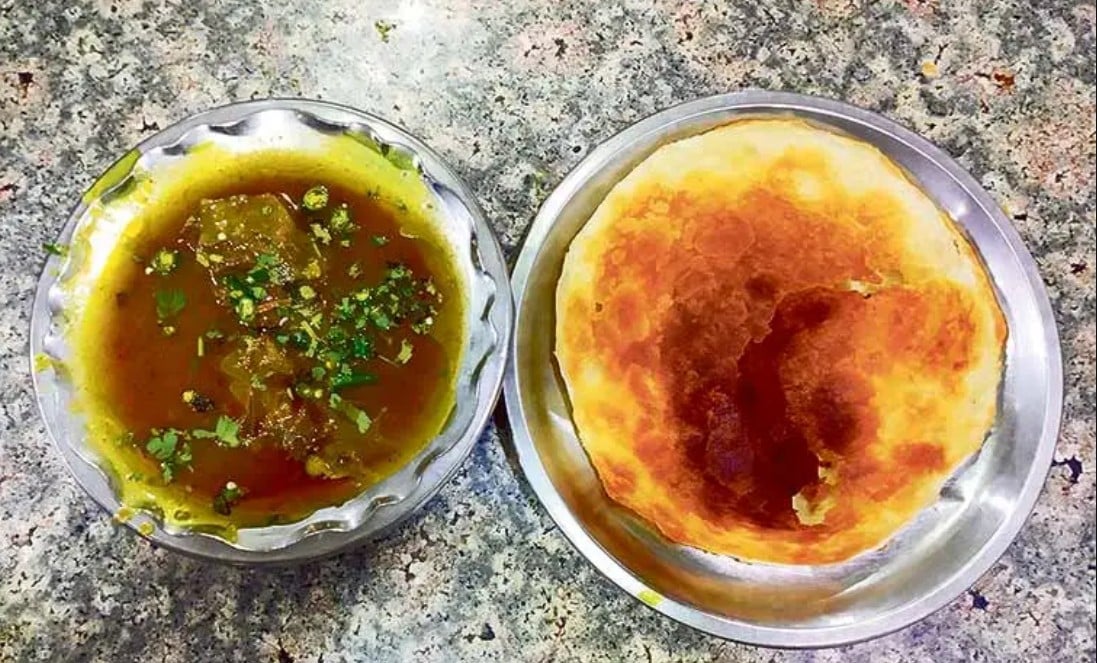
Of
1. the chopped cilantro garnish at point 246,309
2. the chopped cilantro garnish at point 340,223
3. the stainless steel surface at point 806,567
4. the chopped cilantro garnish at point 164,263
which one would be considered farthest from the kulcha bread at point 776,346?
the chopped cilantro garnish at point 164,263

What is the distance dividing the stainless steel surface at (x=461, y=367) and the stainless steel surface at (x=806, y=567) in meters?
0.10

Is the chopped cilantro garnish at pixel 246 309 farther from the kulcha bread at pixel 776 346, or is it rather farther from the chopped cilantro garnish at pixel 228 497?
the kulcha bread at pixel 776 346

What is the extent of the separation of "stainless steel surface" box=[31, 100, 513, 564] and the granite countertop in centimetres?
13

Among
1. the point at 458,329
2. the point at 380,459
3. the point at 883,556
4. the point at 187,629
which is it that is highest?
the point at 458,329

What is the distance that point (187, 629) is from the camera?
5.42 ft

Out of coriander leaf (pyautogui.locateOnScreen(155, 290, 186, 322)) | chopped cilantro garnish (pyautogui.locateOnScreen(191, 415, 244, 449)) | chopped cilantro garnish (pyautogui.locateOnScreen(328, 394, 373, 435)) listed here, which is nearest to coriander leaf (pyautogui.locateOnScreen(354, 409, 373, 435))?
chopped cilantro garnish (pyautogui.locateOnScreen(328, 394, 373, 435))

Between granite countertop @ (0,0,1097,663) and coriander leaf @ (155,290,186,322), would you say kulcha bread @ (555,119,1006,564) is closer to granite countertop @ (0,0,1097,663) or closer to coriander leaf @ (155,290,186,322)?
granite countertop @ (0,0,1097,663)

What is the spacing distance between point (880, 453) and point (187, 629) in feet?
3.20

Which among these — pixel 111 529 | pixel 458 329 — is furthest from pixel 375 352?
pixel 111 529

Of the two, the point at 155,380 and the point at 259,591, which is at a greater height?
the point at 155,380

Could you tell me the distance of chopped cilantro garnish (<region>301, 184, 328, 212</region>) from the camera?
1522mm

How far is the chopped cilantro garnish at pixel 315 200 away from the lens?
1522 millimetres

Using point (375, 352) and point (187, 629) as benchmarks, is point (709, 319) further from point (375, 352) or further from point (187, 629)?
point (187, 629)

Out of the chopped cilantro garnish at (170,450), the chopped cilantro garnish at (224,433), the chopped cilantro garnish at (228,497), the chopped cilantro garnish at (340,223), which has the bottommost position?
the chopped cilantro garnish at (228,497)
